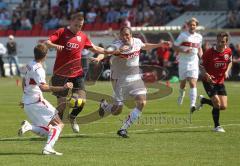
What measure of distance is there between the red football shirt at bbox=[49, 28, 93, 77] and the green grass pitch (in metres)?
1.30

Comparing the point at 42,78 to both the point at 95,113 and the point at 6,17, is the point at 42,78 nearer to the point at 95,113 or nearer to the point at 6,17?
the point at 95,113

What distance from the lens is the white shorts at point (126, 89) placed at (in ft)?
51.1

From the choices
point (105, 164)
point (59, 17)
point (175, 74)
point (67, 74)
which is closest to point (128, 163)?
point (105, 164)

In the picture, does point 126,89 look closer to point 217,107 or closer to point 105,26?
point 217,107

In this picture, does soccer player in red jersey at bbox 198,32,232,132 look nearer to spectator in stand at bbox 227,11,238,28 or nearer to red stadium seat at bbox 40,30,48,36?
spectator in stand at bbox 227,11,238,28

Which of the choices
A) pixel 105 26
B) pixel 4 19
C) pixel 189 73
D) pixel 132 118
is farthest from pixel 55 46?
pixel 4 19

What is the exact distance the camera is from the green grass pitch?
474 inches

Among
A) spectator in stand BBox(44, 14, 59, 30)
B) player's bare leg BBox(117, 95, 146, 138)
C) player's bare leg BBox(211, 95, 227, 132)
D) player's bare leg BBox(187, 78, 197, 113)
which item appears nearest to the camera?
player's bare leg BBox(117, 95, 146, 138)

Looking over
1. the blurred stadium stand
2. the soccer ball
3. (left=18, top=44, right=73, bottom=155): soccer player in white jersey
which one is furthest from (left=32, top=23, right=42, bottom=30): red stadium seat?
(left=18, top=44, right=73, bottom=155): soccer player in white jersey

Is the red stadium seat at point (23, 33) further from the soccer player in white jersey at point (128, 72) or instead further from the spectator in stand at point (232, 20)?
the soccer player in white jersey at point (128, 72)

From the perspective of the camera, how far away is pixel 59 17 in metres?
46.5

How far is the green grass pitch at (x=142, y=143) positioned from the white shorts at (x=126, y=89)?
73 centimetres

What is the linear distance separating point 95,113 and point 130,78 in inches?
182

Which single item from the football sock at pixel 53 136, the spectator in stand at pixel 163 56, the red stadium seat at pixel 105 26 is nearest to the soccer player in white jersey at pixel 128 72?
the football sock at pixel 53 136
